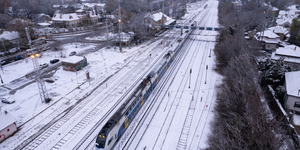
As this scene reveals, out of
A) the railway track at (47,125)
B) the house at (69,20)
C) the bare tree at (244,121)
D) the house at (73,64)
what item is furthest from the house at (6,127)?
the house at (69,20)

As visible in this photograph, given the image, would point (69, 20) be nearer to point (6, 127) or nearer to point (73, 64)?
point (73, 64)

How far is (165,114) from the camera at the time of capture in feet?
79.7

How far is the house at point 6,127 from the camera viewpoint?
65.2 feet

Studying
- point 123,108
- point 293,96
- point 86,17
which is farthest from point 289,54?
point 86,17

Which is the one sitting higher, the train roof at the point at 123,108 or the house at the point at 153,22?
the house at the point at 153,22

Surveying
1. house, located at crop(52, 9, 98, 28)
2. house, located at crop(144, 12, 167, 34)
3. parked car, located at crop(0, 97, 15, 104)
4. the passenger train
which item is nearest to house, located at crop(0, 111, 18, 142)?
parked car, located at crop(0, 97, 15, 104)

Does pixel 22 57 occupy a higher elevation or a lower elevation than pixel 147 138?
higher

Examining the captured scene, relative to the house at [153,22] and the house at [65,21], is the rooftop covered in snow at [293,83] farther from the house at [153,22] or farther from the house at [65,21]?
the house at [65,21]

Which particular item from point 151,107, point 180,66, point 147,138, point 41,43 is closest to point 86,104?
point 151,107

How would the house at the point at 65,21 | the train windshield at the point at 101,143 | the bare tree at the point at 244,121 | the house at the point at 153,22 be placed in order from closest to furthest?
the bare tree at the point at 244,121
the train windshield at the point at 101,143
the house at the point at 153,22
the house at the point at 65,21

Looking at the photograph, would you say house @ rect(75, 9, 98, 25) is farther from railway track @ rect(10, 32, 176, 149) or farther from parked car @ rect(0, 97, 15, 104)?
railway track @ rect(10, 32, 176, 149)

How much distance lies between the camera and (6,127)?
20078 millimetres

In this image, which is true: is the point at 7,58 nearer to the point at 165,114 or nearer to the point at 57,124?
the point at 57,124

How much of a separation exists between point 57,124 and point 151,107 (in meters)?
12.5
